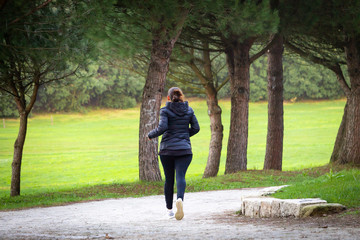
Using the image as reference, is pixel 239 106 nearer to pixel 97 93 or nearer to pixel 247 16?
pixel 247 16

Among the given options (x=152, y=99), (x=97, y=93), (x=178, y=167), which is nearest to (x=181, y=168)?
(x=178, y=167)

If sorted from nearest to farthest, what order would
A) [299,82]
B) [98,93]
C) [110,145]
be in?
[110,145] → [98,93] → [299,82]

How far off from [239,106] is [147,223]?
8.28 m

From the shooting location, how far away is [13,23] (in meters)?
7.02

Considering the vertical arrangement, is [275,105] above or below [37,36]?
below

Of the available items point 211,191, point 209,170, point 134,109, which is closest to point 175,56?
point 209,170

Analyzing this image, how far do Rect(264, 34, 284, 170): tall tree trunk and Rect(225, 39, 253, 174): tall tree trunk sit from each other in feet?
5.32

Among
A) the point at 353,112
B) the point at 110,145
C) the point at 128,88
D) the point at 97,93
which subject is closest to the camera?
the point at 353,112

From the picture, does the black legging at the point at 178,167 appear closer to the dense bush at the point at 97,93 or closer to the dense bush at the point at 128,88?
the dense bush at the point at 97,93

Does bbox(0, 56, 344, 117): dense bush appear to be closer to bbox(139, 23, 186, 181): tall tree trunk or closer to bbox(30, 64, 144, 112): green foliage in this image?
bbox(30, 64, 144, 112): green foliage

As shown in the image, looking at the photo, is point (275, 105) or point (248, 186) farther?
point (275, 105)

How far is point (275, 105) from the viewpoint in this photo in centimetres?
1573

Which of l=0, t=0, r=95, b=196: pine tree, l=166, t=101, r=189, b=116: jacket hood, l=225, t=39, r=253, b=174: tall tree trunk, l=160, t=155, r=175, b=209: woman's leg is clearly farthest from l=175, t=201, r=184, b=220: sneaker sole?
l=225, t=39, r=253, b=174: tall tree trunk

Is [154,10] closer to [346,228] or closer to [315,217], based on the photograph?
[315,217]
